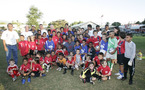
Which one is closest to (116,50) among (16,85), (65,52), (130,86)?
(130,86)

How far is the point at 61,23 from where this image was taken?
5669cm

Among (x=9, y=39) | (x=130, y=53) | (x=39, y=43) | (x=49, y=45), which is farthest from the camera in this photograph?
(x=49, y=45)

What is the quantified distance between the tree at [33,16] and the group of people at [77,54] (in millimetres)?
40597

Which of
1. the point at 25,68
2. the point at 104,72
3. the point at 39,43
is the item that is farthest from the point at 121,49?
the point at 39,43

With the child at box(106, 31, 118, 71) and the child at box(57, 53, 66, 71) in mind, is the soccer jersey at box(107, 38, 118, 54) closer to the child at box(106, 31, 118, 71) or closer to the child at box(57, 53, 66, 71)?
the child at box(106, 31, 118, 71)

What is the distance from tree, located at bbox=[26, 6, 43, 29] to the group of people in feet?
133

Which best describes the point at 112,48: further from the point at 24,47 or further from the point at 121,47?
the point at 24,47

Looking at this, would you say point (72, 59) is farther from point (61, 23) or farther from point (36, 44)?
point (61, 23)

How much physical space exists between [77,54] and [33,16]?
4473 cm

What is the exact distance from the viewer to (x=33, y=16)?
44156 millimetres

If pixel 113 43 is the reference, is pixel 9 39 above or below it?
above

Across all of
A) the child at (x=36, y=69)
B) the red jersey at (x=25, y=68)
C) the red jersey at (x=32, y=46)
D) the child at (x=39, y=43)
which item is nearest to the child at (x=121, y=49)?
the child at (x=36, y=69)

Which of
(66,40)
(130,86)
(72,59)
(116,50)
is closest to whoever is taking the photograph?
(130,86)

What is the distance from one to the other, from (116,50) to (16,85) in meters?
4.47
